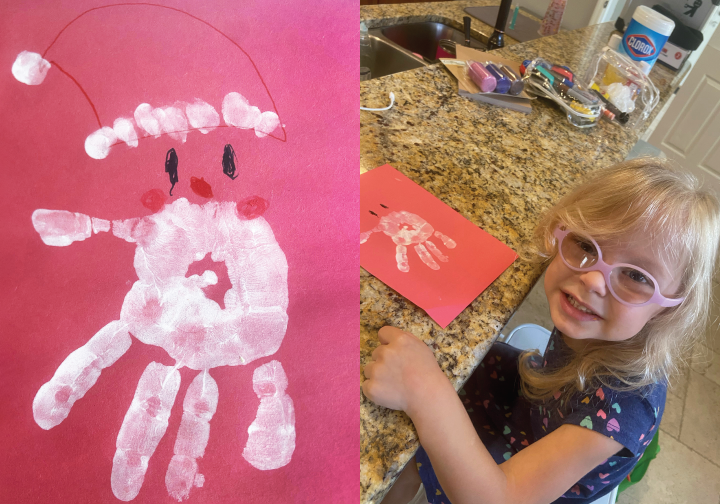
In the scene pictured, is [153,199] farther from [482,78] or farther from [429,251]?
[482,78]

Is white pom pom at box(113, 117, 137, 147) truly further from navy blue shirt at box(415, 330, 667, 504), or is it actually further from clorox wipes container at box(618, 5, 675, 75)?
clorox wipes container at box(618, 5, 675, 75)

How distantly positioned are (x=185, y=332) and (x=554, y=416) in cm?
59

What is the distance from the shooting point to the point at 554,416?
69 centimetres

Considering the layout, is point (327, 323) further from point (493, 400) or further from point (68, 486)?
point (493, 400)

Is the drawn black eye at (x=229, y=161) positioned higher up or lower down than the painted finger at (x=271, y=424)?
higher up

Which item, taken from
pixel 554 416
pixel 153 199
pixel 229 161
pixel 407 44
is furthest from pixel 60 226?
pixel 407 44

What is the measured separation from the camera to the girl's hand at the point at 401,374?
46 centimetres

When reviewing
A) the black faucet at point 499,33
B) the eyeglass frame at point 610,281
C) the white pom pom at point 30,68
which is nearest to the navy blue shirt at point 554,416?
the eyeglass frame at point 610,281

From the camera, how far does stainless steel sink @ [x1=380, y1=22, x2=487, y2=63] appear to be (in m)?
1.46

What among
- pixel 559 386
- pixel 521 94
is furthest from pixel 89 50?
pixel 521 94

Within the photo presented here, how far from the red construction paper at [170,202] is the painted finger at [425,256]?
0.11 meters

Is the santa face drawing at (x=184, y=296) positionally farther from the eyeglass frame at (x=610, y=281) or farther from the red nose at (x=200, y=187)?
the eyeglass frame at (x=610, y=281)

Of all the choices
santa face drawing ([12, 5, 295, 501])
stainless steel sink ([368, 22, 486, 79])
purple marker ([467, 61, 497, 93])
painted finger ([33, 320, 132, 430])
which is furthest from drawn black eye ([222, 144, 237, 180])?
stainless steel sink ([368, 22, 486, 79])

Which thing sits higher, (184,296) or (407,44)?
(184,296)
